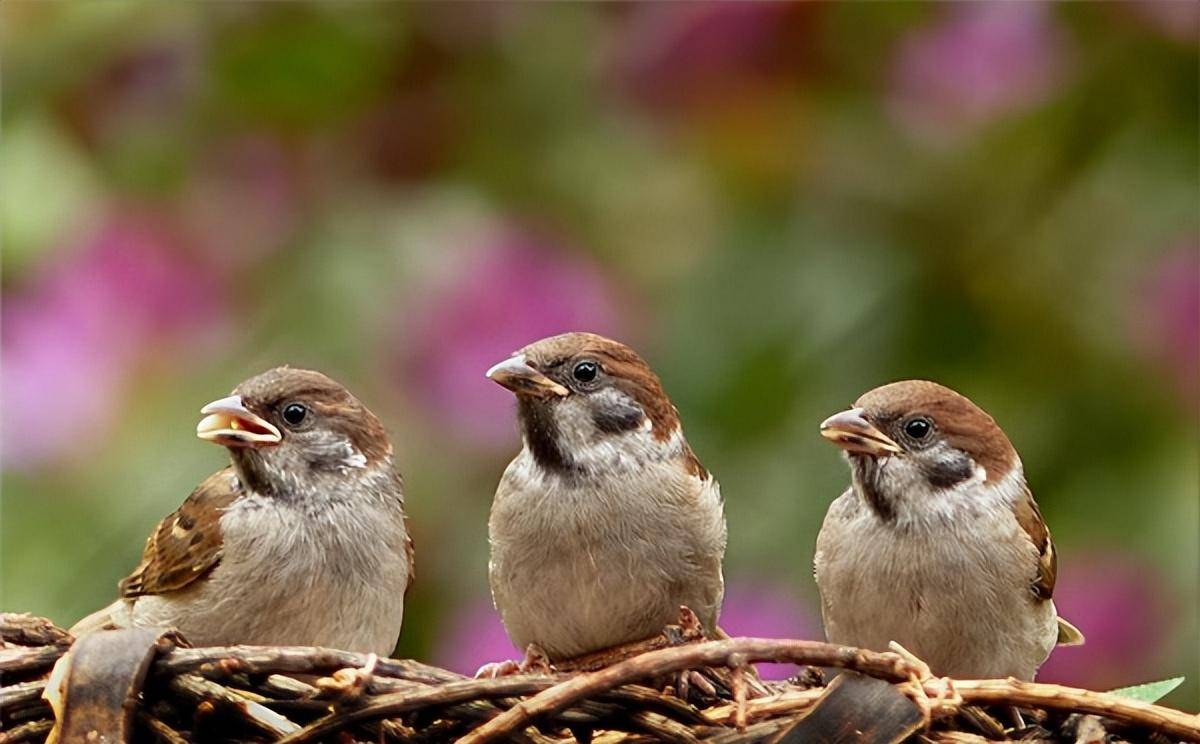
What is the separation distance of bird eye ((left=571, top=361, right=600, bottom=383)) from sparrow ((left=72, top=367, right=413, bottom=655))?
0.31 metres

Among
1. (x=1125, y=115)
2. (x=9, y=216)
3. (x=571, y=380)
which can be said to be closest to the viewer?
(x=571, y=380)

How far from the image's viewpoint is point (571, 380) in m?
2.89

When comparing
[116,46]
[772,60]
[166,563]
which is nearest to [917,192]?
[772,60]

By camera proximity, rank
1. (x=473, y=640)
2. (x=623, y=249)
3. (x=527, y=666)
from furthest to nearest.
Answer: (x=623, y=249) → (x=473, y=640) → (x=527, y=666)

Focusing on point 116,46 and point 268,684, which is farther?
point 116,46

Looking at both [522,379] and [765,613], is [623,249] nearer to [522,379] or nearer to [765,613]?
[765,613]

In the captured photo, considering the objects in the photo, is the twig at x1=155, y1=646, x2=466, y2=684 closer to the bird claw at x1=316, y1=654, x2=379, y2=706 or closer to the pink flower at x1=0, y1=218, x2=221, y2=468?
the bird claw at x1=316, y1=654, x2=379, y2=706

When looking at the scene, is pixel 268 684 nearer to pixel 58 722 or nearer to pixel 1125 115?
pixel 58 722

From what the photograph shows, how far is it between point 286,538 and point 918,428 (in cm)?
91

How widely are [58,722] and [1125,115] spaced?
273 cm

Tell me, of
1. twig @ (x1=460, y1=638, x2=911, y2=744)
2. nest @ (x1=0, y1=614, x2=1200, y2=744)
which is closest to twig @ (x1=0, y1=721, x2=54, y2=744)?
nest @ (x1=0, y1=614, x2=1200, y2=744)

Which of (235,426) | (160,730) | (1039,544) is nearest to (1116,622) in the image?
(1039,544)

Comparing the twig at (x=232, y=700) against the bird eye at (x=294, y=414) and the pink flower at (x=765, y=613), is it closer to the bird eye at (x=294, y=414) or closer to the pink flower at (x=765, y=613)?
the bird eye at (x=294, y=414)

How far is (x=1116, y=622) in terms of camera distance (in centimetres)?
368
